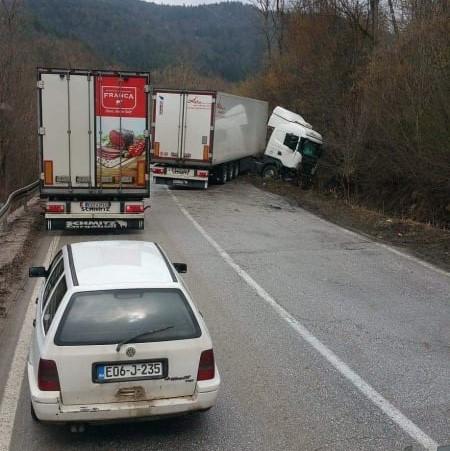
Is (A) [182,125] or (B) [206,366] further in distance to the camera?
(A) [182,125]

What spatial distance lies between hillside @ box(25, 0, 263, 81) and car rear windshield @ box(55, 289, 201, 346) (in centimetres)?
10181

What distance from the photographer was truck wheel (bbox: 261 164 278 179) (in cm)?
2812

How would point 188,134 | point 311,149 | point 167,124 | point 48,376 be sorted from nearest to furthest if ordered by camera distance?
point 48,376 < point 167,124 < point 188,134 < point 311,149

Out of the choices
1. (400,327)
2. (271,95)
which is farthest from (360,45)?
(400,327)

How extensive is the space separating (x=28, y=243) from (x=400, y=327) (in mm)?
8218

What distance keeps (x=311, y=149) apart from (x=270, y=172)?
90.7 inches

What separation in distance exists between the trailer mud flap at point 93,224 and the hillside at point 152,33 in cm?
9285

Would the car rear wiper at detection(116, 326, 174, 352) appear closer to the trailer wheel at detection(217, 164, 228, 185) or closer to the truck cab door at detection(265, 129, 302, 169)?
the trailer wheel at detection(217, 164, 228, 185)

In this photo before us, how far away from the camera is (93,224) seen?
13.8 m

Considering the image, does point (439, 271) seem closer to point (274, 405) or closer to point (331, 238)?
point (331, 238)

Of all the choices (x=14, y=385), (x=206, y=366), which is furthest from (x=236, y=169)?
(x=206, y=366)

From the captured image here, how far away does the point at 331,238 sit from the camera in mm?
14500

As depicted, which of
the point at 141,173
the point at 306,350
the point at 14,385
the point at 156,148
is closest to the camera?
the point at 14,385

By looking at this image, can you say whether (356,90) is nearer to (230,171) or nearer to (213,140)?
(230,171)
